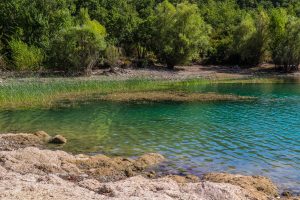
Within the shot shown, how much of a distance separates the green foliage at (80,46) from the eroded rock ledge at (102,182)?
148 ft

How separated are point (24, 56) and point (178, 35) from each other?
26890 millimetres

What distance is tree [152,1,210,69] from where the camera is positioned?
7231cm

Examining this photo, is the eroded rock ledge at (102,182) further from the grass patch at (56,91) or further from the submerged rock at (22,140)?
the grass patch at (56,91)

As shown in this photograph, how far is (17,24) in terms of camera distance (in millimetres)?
69625

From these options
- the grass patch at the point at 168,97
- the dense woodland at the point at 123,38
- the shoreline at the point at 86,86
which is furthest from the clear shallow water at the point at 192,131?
the dense woodland at the point at 123,38

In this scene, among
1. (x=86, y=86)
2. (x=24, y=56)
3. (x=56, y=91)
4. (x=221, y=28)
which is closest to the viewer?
(x=56, y=91)

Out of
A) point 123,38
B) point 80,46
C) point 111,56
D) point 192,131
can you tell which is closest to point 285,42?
point 123,38

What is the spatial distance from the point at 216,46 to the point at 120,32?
20.5 metres

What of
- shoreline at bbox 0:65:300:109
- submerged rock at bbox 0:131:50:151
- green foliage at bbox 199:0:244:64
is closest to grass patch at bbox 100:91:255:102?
shoreline at bbox 0:65:300:109

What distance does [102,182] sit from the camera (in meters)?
13.8

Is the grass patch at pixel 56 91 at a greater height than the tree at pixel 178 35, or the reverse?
the tree at pixel 178 35

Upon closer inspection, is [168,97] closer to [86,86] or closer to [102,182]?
[86,86]

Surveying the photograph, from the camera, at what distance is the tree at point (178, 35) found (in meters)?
72.3

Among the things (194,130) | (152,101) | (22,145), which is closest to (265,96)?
(152,101)
